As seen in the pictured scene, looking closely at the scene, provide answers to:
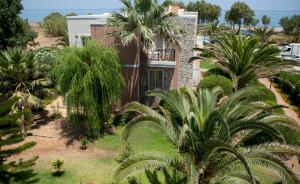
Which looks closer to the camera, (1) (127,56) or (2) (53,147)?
(2) (53,147)

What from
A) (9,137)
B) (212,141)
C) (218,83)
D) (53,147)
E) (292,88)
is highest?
(212,141)

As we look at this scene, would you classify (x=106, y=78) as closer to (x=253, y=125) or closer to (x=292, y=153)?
(x=253, y=125)

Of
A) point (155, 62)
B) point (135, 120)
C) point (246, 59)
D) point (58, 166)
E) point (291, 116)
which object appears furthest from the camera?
point (291, 116)

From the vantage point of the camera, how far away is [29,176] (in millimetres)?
11812

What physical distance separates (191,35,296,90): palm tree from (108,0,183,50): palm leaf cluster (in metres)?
2.55

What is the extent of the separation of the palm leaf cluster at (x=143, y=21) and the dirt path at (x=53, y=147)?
6249mm

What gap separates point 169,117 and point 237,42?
958 cm

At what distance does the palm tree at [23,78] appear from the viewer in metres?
14.9

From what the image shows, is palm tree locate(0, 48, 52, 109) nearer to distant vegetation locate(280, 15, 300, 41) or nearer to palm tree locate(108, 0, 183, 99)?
palm tree locate(108, 0, 183, 99)

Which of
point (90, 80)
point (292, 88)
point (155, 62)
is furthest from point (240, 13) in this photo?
point (90, 80)

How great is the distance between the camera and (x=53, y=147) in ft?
48.4

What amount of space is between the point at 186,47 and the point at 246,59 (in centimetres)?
480

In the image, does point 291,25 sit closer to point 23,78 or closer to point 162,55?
point 162,55

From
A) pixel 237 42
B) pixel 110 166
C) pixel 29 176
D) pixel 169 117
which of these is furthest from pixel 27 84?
pixel 237 42
